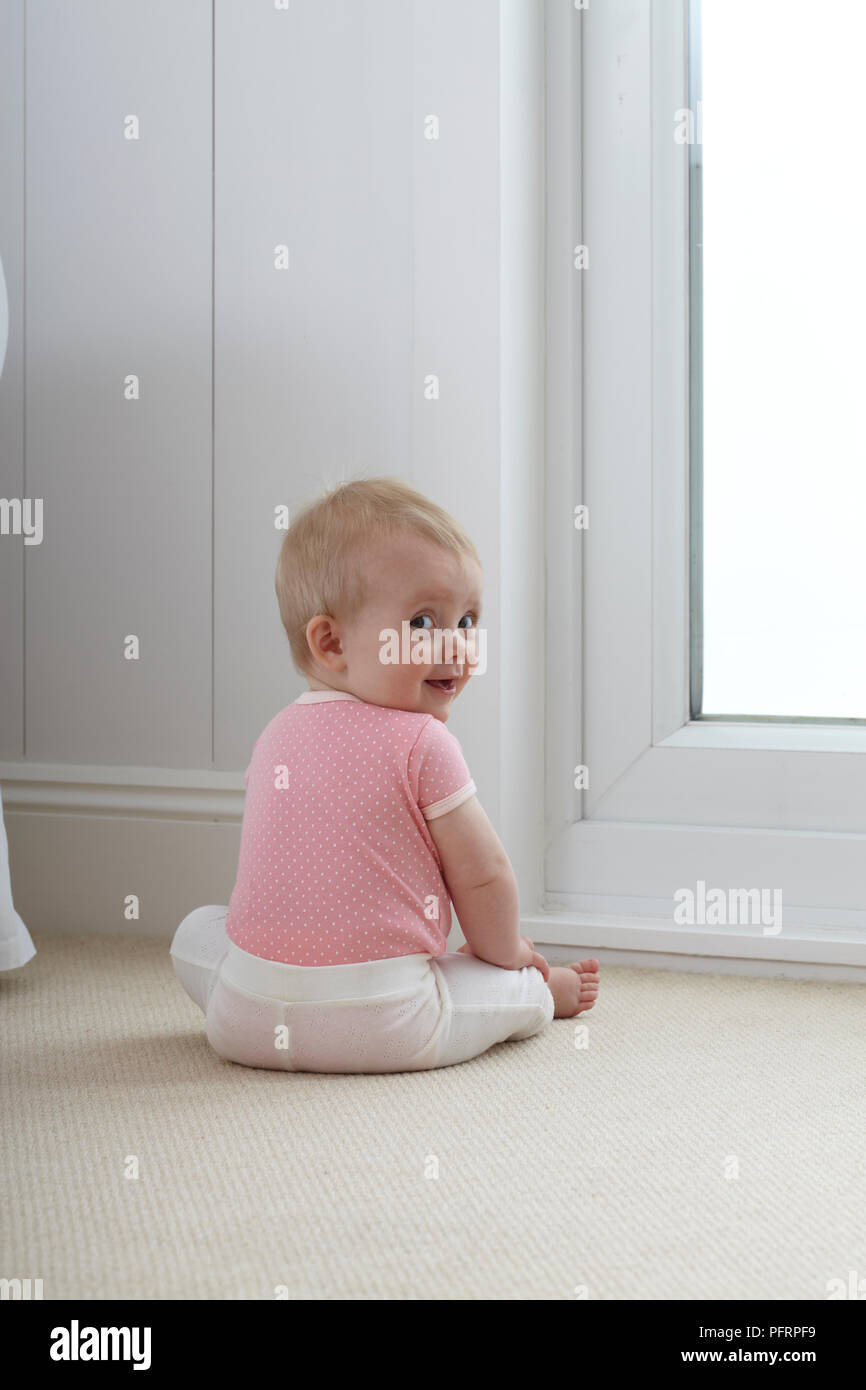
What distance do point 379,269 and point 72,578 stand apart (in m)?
0.49

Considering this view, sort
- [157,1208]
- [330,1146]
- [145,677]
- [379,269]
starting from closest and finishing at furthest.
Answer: [157,1208], [330,1146], [379,269], [145,677]

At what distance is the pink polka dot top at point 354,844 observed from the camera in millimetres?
948

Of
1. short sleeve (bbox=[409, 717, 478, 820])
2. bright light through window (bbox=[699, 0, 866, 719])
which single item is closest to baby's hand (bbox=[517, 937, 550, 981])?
short sleeve (bbox=[409, 717, 478, 820])

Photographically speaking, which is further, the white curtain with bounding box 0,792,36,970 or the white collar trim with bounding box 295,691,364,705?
the white curtain with bounding box 0,792,36,970

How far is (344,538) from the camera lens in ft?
3.21

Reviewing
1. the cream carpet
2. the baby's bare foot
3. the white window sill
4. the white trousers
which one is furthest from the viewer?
the white window sill

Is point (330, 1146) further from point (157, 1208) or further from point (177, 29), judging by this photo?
point (177, 29)

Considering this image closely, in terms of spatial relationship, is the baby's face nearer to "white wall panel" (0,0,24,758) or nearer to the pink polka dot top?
the pink polka dot top

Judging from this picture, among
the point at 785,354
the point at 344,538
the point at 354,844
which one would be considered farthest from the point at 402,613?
the point at 785,354

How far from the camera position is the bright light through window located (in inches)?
50.4

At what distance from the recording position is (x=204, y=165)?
1.39m

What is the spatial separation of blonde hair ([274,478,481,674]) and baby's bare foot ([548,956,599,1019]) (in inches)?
13.6

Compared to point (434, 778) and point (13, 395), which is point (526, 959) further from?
point (13, 395)
